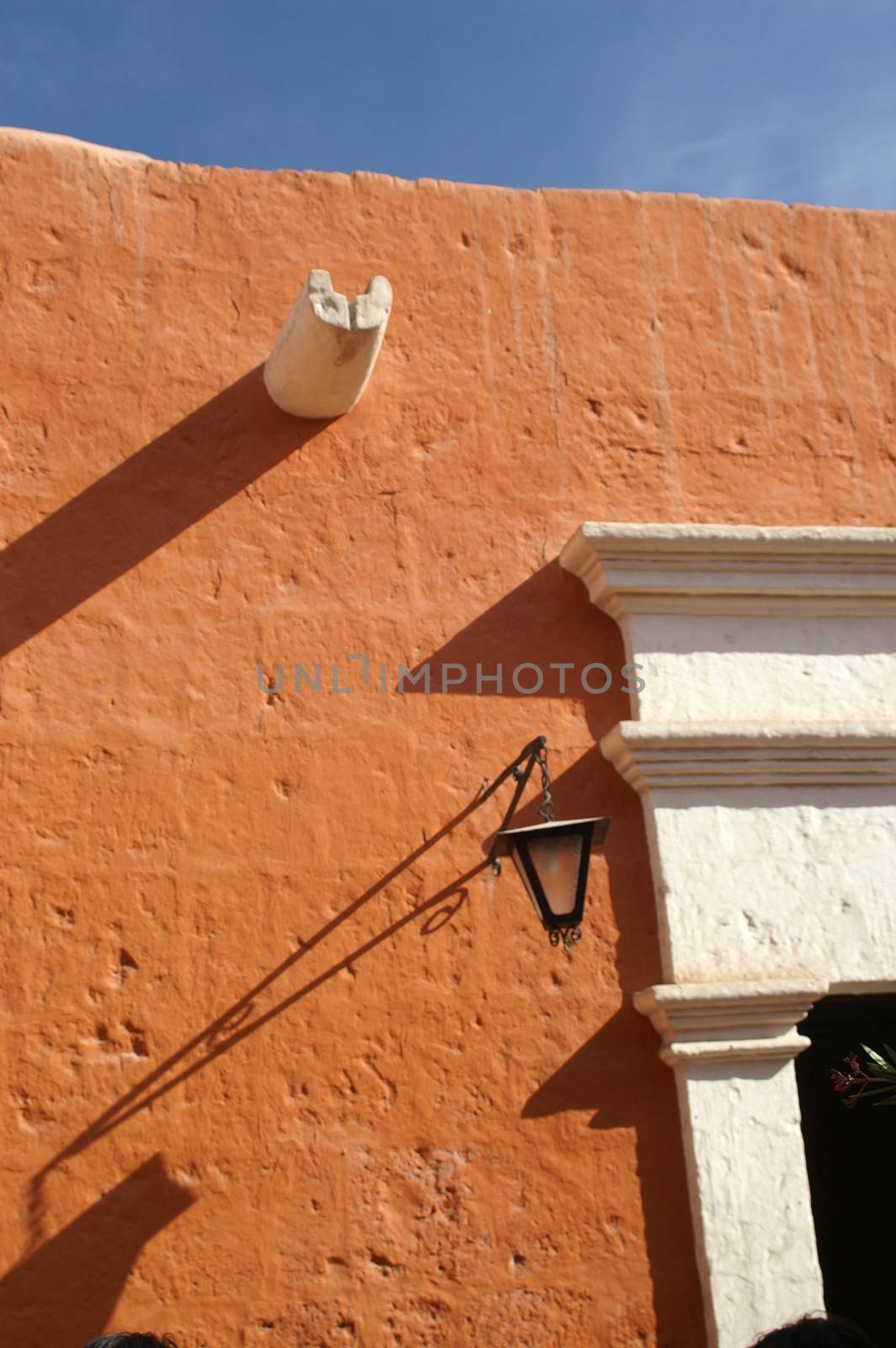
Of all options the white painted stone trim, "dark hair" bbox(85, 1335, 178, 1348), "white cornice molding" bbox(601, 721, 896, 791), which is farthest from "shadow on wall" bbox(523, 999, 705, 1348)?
the white painted stone trim

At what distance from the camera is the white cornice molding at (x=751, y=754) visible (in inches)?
147

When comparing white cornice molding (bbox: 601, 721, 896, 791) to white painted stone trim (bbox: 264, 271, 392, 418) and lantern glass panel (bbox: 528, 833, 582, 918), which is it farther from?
white painted stone trim (bbox: 264, 271, 392, 418)

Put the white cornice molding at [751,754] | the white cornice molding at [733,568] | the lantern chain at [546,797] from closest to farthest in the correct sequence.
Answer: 1. the lantern chain at [546,797]
2. the white cornice molding at [751,754]
3. the white cornice molding at [733,568]

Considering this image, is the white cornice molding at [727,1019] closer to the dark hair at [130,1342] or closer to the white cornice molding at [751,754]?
the white cornice molding at [751,754]

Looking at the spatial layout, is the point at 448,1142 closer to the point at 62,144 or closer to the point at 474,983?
the point at 474,983

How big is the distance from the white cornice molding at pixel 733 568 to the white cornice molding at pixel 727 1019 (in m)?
1.05

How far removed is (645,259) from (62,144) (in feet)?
5.73

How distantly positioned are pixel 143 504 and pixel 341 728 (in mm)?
797

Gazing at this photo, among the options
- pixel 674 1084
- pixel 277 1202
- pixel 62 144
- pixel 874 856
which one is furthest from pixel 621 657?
pixel 62 144

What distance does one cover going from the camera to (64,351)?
3.84 meters

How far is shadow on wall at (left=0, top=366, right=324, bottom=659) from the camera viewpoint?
143 inches

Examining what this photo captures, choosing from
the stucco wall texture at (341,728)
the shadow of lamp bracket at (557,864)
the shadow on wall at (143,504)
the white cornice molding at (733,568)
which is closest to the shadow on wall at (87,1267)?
the stucco wall texture at (341,728)

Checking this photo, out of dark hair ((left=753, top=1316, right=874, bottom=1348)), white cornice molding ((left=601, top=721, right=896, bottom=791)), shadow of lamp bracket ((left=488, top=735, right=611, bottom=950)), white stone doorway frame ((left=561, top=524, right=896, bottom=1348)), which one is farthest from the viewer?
white cornice molding ((left=601, top=721, right=896, bottom=791))

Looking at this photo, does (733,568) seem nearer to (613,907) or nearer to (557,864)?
(613,907)
